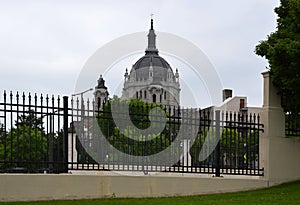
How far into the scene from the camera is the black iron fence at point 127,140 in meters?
10.8

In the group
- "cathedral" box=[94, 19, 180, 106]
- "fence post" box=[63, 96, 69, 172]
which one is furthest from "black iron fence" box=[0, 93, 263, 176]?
"cathedral" box=[94, 19, 180, 106]

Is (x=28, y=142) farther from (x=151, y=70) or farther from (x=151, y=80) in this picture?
(x=151, y=80)

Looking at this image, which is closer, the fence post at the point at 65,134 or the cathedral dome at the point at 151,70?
the fence post at the point at 65,134

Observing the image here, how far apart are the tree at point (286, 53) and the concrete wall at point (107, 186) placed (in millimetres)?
2400

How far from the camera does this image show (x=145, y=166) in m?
12.0

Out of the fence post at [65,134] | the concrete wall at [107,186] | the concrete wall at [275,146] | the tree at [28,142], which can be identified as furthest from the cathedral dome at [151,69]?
the tree at [28,142]

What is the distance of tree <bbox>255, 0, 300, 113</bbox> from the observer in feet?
40.5

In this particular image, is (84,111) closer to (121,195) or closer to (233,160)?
(121,195)

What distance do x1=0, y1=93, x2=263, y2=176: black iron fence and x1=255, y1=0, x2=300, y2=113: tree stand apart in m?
1.07

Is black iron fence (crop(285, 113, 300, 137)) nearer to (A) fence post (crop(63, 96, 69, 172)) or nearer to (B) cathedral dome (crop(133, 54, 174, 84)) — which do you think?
(A) fence post (crop(63, 96, 69, 172))

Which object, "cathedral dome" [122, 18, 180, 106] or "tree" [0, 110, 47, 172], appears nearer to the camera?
"tree" [0, 110, 47, 172]

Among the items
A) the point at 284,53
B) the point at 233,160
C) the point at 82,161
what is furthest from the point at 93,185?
the point at 284,53

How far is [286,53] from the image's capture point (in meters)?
12.3

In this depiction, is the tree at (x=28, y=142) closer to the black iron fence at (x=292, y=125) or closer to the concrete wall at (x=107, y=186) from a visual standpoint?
the concrete wall at (x=107, y=186)
